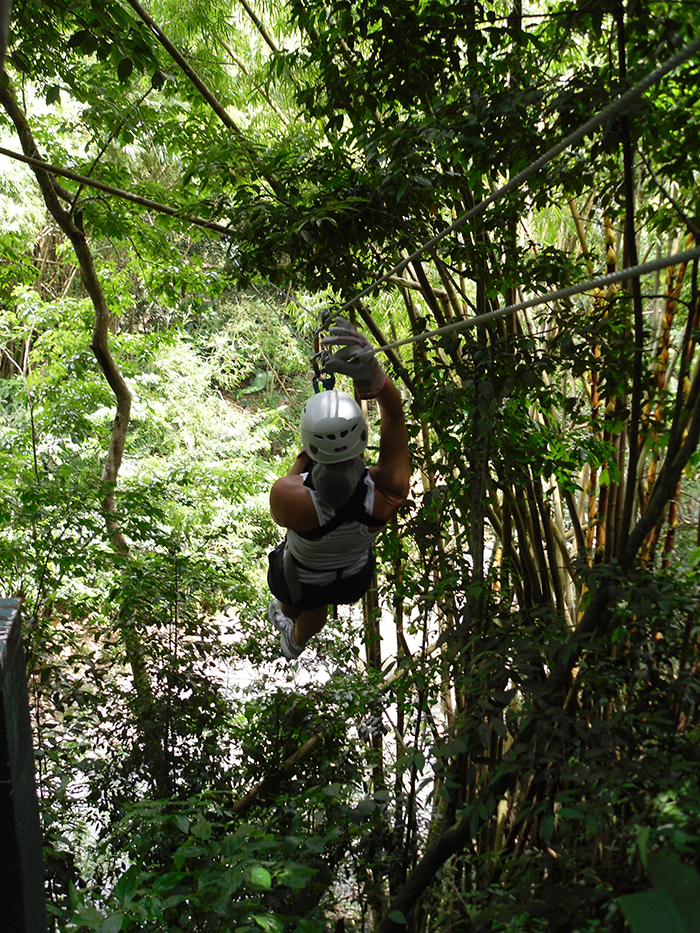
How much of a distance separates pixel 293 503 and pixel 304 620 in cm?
53

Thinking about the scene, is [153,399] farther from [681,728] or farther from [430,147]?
[681,728]

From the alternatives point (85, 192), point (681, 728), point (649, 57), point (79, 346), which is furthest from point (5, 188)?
point (681, 728)

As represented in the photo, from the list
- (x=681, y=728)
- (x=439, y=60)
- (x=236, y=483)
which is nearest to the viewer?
(x=681, y=728)

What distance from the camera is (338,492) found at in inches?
53.8

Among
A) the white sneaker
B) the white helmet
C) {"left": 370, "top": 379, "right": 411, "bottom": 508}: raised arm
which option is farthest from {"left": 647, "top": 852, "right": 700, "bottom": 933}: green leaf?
the white sneaker

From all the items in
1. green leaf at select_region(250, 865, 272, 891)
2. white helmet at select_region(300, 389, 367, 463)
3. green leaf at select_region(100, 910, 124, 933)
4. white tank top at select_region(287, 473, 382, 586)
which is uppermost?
white helmet at select_region(300, 389, 367, 463)

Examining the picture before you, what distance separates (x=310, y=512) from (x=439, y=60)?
3.58 ft

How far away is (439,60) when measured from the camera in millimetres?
1522

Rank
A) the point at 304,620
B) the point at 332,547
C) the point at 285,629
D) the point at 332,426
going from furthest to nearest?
1. the point at 285,629
2. the point at 304,620
3. the point at 332,547
4. the point at 332,426

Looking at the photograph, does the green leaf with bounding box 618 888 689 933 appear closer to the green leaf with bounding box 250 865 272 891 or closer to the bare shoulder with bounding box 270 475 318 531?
the green leaf with bounding box 250 865 272 891

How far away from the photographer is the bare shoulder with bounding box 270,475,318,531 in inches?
56.1

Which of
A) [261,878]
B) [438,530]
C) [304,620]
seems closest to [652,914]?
[261,878]

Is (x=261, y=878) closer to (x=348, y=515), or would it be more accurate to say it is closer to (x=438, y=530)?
(x=348, y=515)

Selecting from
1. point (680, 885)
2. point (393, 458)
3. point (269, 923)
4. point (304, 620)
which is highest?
point (393, 458)
